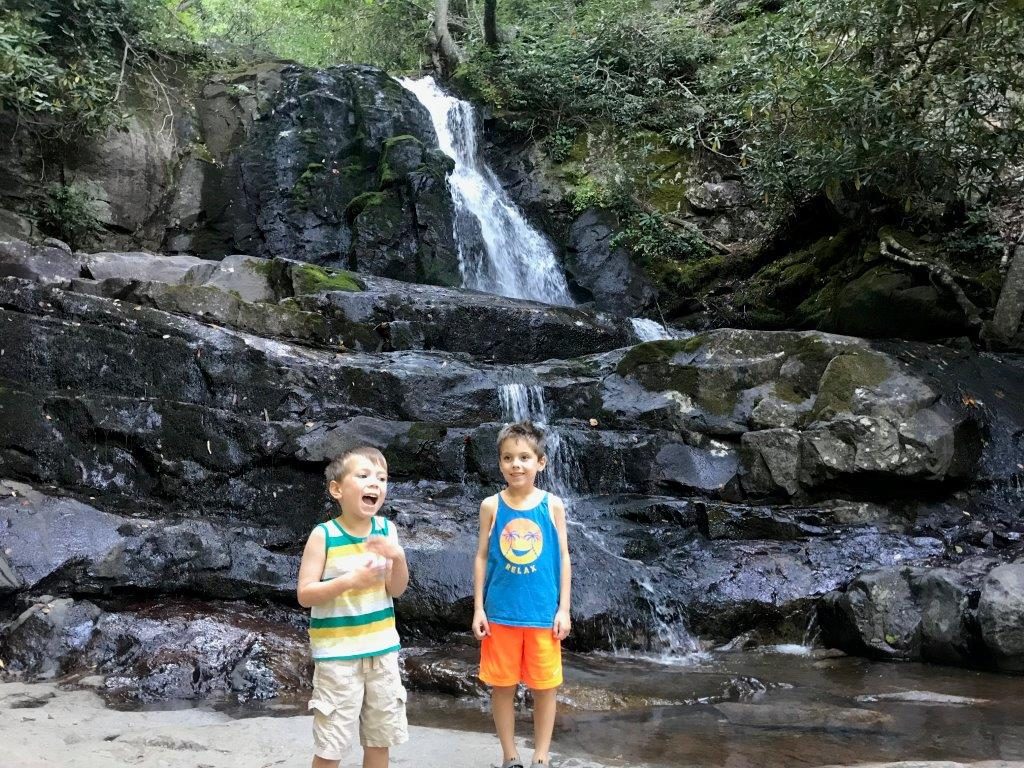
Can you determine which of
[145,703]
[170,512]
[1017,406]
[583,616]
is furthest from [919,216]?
[145,703]

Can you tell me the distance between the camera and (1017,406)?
26.0ft

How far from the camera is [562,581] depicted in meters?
2.99

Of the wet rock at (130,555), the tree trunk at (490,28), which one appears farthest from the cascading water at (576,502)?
the tree trunk at (490,28)

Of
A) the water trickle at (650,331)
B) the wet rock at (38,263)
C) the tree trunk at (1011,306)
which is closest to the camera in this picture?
the wet rock at (38,263)

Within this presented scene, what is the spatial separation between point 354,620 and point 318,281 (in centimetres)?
754

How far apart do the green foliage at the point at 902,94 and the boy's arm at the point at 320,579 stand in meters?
7.40

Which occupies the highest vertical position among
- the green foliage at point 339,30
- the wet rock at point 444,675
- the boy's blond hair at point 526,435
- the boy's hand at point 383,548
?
the green foliage at point 339,30

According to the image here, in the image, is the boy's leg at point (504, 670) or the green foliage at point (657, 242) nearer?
the boy's leg at point (504, 670)

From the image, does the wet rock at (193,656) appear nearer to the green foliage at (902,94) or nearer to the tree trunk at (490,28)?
the green foliage at (902,94)

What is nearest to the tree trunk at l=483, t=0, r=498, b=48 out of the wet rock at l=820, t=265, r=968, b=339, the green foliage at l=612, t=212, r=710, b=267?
the green foliage at l=612, t=212, r=710, b=267

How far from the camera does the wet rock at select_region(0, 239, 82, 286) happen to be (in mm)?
8375

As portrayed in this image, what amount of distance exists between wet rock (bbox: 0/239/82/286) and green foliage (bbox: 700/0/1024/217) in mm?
8189

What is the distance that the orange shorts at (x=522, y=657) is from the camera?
2.90 meters

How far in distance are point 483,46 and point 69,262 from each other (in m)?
10.6
